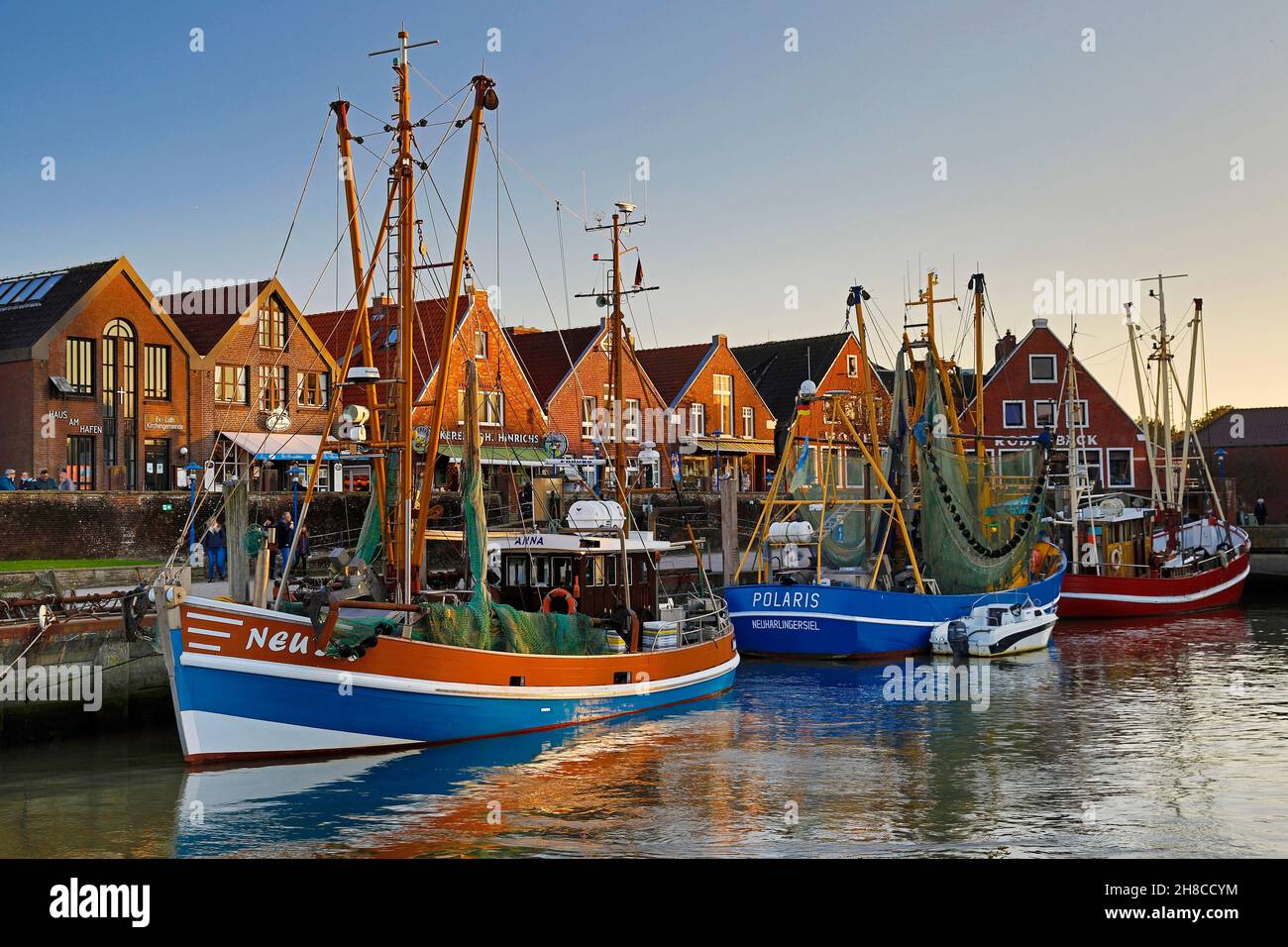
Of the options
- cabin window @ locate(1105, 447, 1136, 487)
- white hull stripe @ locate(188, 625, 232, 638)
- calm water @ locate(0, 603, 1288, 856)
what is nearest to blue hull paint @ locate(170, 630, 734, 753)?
Answer: white hull stripe @ locate(188, 625, 232, 638)

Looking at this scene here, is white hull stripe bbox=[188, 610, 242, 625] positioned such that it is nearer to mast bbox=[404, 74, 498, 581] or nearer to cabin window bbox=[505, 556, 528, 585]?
mast bbox=[404, 74, 498, 581]

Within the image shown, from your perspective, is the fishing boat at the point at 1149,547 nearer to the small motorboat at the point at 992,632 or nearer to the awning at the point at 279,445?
the small motorboat at the point at 992,632

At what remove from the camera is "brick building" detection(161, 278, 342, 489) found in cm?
4697

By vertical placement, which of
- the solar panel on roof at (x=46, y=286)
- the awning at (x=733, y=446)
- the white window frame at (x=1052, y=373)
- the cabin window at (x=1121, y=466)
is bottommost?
the cabin window at (x=1121, y=466)

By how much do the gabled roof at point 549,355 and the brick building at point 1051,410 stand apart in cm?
2005

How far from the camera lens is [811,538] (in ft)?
108

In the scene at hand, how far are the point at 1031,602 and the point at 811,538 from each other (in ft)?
21.3

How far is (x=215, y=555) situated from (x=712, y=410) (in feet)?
126

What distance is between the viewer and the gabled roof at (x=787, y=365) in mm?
73250

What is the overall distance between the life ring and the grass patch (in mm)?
10918

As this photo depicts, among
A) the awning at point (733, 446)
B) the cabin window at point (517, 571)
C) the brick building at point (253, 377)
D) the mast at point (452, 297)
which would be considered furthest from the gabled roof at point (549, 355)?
the mast at point (452, 297)

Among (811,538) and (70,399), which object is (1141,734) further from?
(70,399)

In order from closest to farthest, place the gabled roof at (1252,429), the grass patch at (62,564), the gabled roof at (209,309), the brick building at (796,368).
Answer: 1. the grass patch at (62,564)
2. the gabled roof at (209,309)
3. the brick building at (796,368)
4. the gabled roof at (1252,429)
